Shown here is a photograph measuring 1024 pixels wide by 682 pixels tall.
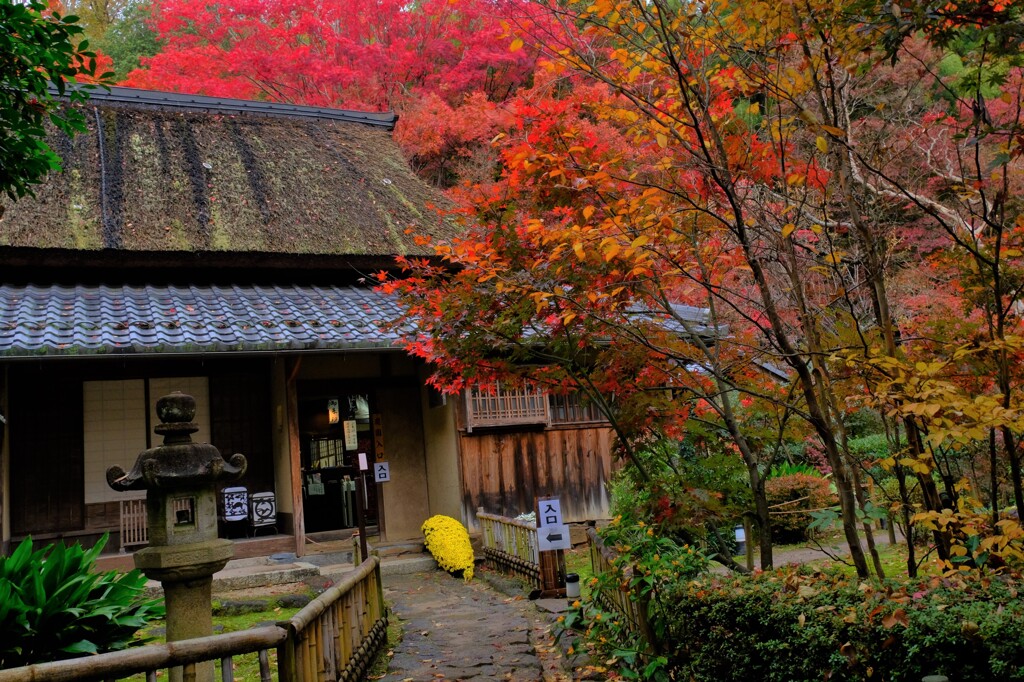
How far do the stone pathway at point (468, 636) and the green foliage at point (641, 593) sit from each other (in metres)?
0.47

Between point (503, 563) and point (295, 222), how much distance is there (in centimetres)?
586

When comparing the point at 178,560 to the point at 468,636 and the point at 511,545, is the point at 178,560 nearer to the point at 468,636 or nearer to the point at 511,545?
the point at 468,636

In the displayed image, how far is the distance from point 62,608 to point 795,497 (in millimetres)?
10124

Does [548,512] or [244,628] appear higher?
[548,512]

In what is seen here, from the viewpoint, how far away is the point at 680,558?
15.9 ft

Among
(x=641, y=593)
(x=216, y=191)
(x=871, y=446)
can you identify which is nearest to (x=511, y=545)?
(x=641, y=593)

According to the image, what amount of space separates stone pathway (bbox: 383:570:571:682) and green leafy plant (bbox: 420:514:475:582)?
349 mm

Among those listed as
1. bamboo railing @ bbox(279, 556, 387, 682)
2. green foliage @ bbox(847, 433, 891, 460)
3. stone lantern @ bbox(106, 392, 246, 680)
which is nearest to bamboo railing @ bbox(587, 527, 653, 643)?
bamboo railing @ bbox(279, 556, 387, 682)

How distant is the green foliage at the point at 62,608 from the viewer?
4266 millimetres

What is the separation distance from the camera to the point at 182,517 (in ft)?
14.8

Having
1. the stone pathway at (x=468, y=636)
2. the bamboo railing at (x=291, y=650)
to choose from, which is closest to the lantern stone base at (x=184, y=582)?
the bamboo railing at (x=291, y=650)

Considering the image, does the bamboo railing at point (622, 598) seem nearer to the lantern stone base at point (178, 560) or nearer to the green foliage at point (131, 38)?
the lantern stone base at point (178, 560)

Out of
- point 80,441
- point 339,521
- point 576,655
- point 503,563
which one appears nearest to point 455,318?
point 576,655

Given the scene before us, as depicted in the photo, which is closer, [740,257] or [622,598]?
[740,257]
